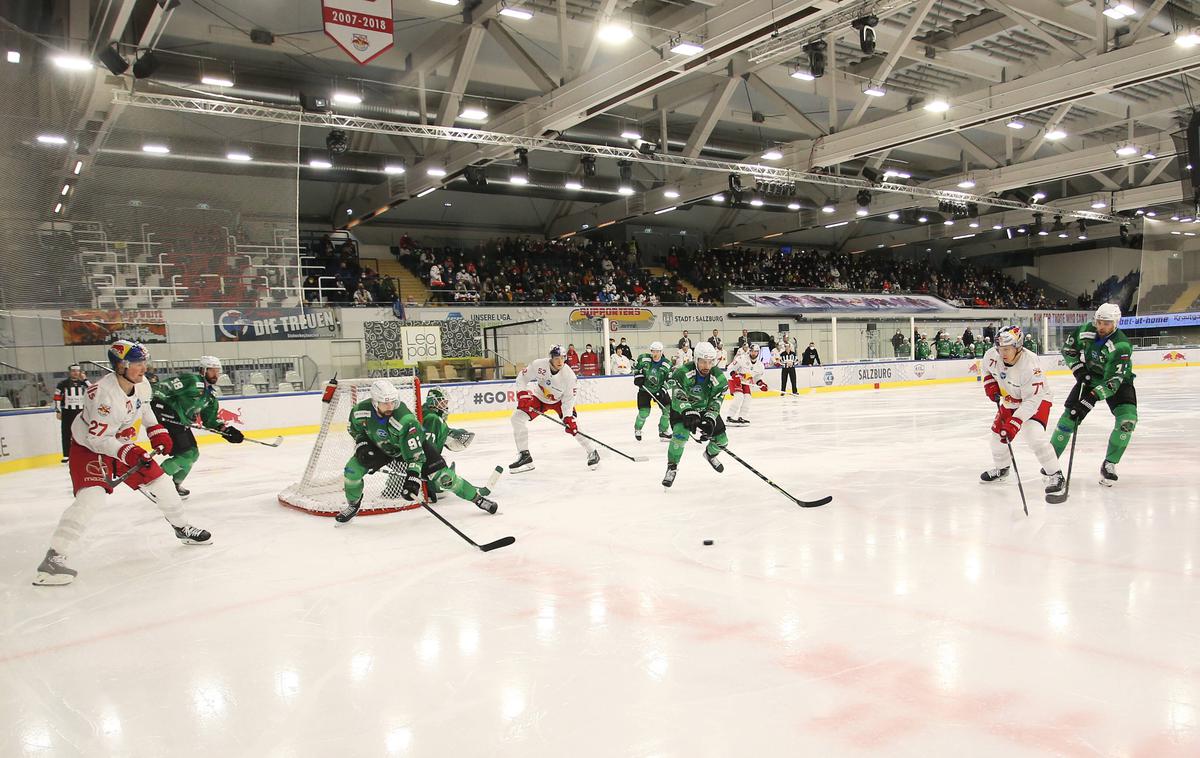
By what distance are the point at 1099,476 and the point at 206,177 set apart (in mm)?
7821

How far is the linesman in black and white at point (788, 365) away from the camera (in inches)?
627

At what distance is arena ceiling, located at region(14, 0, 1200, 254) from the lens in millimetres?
9570

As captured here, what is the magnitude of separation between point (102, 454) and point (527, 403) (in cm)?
390

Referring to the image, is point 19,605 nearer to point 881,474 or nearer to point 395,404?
point 395,404

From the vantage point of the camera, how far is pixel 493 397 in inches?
536

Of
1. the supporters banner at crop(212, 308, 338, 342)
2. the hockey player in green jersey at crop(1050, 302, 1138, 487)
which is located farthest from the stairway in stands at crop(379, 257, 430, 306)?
the hockey player in green jersey at crop(1050, 302, 1138, 487)

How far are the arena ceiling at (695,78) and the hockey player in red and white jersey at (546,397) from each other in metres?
3.75

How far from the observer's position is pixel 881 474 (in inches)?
244

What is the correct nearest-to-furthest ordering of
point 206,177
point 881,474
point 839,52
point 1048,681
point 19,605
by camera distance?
point 1048,681
point 19,605
point 881,474
point 206,177
point 839,52

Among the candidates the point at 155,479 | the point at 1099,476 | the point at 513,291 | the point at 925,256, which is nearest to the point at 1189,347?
the point at 925,256

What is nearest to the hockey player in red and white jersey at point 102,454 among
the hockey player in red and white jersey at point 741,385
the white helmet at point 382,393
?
the white helmet at point 382,393

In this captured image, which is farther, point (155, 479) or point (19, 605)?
point (155, 479)

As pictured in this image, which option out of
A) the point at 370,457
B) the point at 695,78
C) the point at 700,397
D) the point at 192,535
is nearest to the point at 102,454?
the point at 192,535

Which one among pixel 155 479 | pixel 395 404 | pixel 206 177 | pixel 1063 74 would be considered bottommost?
pixel 155 479
